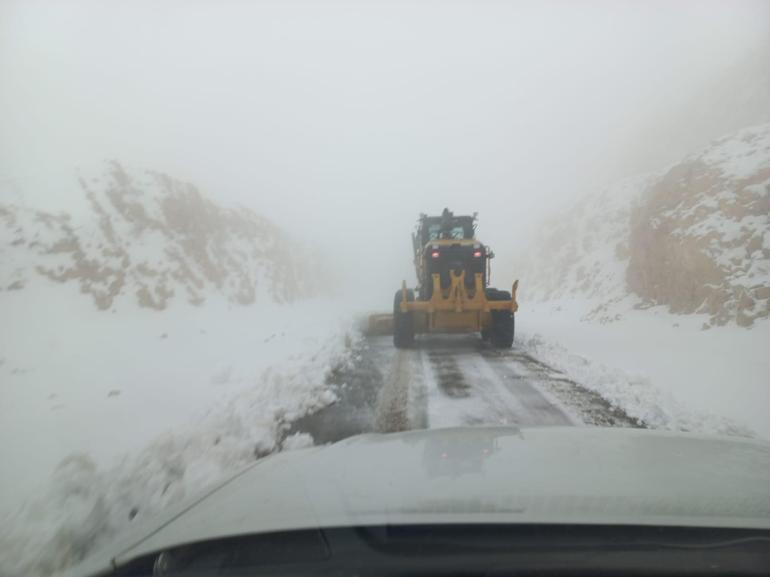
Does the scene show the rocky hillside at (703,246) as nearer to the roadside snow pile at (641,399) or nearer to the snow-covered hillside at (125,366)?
the roadside snow pile at (641,399)

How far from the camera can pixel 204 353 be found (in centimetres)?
969

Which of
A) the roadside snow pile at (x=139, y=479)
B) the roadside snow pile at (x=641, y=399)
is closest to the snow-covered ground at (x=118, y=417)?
the roadside snow pile at (x=139, y=479)

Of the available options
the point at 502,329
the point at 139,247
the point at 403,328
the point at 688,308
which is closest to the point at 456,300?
the point at 502,329

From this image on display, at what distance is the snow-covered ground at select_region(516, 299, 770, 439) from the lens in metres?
5.03

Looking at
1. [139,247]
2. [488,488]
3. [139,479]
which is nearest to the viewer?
[488,488]

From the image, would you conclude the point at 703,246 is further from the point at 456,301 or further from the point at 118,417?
the point at 118,417

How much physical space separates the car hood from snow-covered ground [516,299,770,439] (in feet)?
8.50

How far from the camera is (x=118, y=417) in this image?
473 centimetres

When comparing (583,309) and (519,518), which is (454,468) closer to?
(519,518)

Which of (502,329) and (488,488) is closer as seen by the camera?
(488,488)

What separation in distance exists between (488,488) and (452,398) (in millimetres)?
4376

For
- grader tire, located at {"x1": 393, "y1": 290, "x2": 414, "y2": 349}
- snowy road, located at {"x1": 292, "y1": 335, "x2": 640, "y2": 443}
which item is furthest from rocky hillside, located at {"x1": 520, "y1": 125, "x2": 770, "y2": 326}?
grader tire, located at {"x1": 393, "y1": 290, "x2": 414, "y2": 349}

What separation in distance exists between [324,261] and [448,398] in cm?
4277

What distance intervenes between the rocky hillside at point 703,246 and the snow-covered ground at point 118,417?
28.2ft
